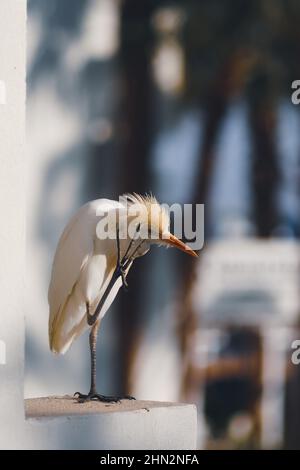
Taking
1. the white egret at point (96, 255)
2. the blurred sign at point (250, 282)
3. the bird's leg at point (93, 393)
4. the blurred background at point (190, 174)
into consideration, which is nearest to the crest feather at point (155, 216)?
the white egret at point (96, 255)

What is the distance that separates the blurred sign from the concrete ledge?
5.41 ft

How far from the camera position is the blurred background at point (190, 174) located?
2875 mm

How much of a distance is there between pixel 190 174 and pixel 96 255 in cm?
148

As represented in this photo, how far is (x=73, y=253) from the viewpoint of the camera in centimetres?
186

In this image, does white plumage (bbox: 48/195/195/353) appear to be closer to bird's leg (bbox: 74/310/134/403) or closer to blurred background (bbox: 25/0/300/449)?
bird's leg (bbox: 74/310/134/403)

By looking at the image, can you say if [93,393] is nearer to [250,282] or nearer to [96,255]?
[96,255]

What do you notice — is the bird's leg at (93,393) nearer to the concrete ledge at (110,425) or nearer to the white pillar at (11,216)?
the concrete ledge at (110,425)

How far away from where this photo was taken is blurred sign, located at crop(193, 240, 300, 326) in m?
3.49

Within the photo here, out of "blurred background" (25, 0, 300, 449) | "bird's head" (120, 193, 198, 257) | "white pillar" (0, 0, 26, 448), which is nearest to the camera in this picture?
"white pillar" (0, 0, 26, 448)

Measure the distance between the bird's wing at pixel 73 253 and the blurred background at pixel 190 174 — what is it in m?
0.83

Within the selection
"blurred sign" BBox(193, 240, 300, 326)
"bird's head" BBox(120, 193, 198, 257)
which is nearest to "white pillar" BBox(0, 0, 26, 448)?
"bird's head" BBox(120, 193, 198, 257)

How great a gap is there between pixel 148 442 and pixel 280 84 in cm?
195
